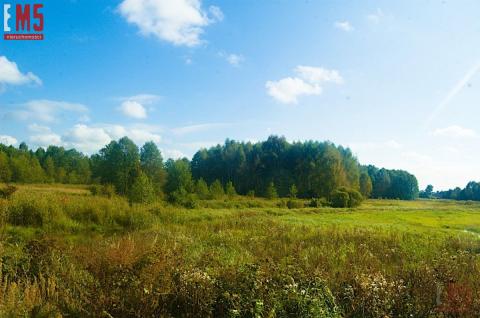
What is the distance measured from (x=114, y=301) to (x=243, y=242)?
8775 millimetres

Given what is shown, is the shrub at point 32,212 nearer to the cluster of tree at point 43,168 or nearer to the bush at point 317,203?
the bush at point 317,203

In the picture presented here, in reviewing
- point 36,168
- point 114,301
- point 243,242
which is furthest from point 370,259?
point 36,168

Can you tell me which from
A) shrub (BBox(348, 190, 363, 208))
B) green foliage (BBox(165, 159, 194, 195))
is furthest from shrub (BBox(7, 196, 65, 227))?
shrub (BBox(348, 190, 363, 208))

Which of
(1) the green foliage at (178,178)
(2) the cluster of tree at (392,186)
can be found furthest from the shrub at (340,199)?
(2) the cluster of tree at (392,186)

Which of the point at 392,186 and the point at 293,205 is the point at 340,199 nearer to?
the point at 293,205

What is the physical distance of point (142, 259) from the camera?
6.09 metres

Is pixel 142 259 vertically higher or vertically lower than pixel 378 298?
higher

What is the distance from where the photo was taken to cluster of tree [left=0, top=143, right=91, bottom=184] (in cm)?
5872

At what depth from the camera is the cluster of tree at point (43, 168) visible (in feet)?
193

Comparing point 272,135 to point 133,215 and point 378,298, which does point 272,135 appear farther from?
point 378,298

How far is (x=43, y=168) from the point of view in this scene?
72.9 meters

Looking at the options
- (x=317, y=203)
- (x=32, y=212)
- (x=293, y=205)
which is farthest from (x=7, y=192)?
(x=317, y=203)

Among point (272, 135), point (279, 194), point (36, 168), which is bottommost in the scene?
point (279, 194)

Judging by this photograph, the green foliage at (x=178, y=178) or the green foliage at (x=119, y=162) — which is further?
the green foliage at (x=178, y=178)
